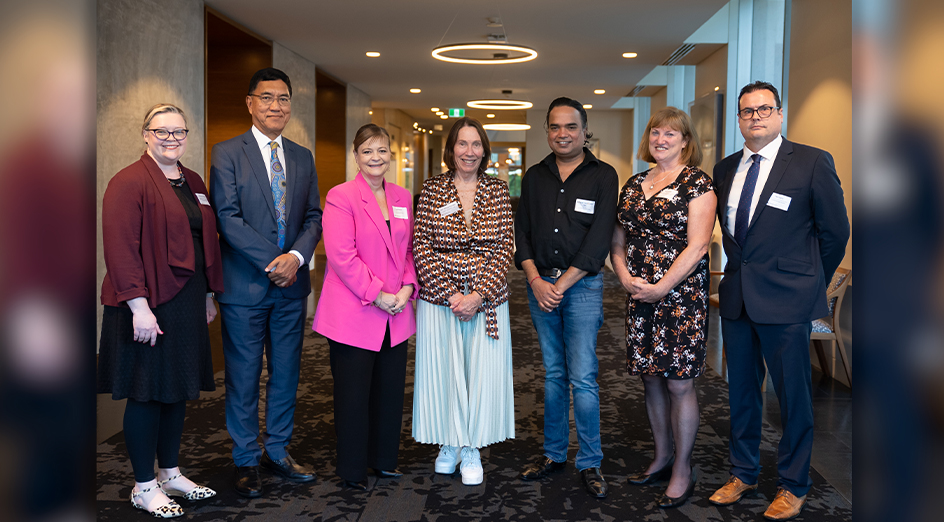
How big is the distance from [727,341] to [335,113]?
11.6 m

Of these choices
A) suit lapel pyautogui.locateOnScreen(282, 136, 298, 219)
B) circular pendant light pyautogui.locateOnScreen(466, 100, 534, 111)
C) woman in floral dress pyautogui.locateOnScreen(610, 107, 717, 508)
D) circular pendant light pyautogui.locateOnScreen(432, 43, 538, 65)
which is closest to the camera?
woman in floral dress pyautogui.locateOnScreen(610, 107, 717, 508)

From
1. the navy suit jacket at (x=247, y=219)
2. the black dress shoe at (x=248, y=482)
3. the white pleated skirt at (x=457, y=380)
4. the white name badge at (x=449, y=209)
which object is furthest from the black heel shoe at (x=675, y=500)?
the navy suit jacket at (x=247, y=219)

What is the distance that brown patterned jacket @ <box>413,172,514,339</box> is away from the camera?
3264mm

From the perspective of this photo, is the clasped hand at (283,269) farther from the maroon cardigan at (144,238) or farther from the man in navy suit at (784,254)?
the man in navy suit at (784,254)

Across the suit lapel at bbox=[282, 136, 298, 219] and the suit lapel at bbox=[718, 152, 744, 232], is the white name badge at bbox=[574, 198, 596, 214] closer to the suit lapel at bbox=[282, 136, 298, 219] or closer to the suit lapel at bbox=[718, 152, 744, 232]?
the suit lapel at bbox=[718, 152, 744, 232]

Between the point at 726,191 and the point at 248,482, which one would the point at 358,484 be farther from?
the point at 726,191

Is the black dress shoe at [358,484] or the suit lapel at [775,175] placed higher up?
the suit lapel at [775,175]

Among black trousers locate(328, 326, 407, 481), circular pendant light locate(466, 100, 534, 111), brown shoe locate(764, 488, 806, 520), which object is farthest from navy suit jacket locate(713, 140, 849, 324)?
circular pendant light locate(466, 100, 534, 111)

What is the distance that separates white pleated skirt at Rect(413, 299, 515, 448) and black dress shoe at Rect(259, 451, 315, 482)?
571 millimetres

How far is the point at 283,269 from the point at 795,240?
2.30 metres

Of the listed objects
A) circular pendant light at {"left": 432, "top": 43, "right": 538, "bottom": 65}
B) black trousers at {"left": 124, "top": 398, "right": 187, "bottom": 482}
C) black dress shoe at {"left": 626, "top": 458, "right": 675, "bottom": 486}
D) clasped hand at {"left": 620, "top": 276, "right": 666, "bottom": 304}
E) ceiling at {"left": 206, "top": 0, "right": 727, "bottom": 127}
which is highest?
ceiling at {"left": 206, "top": 0, "right": 727, "bottom": 127}

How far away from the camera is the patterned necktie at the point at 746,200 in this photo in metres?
2.95

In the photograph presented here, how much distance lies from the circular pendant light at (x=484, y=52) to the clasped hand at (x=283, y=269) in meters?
5.06
